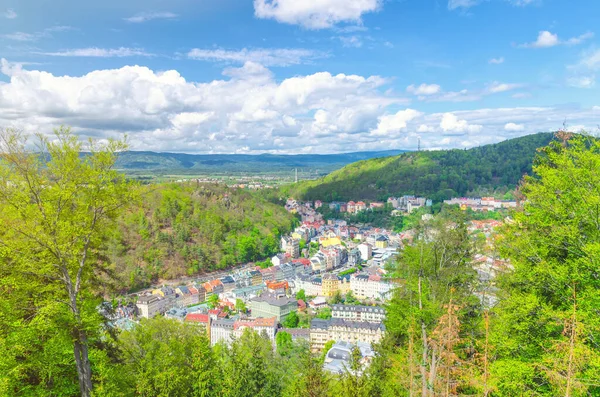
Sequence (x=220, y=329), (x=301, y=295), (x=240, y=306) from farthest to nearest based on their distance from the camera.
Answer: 1. (x=301, y=295)
2. (x=240, y=306)
3. (x=220, y=329)

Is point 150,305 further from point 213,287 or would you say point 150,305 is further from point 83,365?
point 83,365

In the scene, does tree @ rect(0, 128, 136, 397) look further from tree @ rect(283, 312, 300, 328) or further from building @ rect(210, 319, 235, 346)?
tree @ rect(283, 312, 300, 328)

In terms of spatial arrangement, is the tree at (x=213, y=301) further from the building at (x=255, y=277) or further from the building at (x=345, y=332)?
the building at (x=345, y=332)

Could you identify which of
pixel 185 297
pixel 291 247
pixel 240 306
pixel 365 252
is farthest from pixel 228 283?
pixel 365 252

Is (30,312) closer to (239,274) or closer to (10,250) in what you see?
(10,250)

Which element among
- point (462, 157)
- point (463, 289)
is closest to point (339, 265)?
point (463, 289)

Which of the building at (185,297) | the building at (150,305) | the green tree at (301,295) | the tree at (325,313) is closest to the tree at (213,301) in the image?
the building at (185,297)
